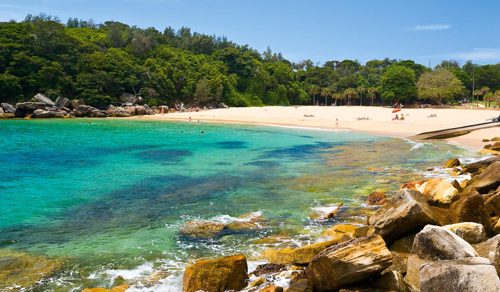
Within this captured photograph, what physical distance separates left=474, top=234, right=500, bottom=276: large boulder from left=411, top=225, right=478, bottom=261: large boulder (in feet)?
1.02

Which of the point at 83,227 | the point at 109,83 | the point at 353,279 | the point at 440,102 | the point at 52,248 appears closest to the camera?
the point at 353,279

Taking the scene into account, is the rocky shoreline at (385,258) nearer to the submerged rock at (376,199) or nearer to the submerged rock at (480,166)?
the submerged rock at (376,199)

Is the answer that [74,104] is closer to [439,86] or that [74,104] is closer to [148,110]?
[148,110]

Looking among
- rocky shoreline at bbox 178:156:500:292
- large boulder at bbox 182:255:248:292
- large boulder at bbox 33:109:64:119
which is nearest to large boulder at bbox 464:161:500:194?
rocky shoreline at bbox 178:156:500:292

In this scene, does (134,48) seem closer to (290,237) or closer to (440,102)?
(440,102)

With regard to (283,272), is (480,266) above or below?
above

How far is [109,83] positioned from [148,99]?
8.99m

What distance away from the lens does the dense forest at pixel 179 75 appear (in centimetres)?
7631

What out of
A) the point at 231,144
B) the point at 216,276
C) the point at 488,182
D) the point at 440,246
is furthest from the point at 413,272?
the point at 231,144

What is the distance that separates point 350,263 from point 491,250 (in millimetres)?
2306

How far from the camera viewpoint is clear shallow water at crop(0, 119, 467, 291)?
34.4 feet

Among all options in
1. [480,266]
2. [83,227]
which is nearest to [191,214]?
[83,227]

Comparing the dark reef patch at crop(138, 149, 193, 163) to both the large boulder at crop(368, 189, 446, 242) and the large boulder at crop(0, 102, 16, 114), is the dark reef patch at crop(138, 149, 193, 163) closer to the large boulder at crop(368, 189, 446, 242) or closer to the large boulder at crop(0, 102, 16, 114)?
the large boulder at crop(368, 189, 446, 242)

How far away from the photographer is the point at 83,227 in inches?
498
